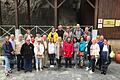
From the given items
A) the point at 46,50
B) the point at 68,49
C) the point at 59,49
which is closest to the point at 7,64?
the point at 46,50

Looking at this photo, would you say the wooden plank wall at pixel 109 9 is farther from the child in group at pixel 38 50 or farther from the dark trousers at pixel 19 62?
the dark trousers at pixel 19 62

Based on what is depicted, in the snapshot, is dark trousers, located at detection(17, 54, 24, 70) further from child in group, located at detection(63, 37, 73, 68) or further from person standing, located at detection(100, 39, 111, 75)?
person standing, located at detection(100, 39, 111, 75)

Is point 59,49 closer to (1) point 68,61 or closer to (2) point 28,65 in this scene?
(1) point 68,61

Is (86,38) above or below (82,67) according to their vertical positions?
above

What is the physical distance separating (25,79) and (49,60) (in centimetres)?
227

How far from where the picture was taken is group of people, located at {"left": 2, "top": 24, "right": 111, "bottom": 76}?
1198cm

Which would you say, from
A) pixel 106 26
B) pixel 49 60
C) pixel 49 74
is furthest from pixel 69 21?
pixel 49 74

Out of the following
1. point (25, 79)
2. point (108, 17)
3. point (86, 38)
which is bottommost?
point (25, 79)

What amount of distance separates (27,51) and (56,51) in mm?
1384

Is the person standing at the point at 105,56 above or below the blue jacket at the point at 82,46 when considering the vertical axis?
below

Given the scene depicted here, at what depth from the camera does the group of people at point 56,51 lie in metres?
12.0

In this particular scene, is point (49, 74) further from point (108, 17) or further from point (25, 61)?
point (108, 17)

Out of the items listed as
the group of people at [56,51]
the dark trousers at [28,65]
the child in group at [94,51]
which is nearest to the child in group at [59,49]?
the group of people at [56,51]

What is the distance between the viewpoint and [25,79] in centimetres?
1130
